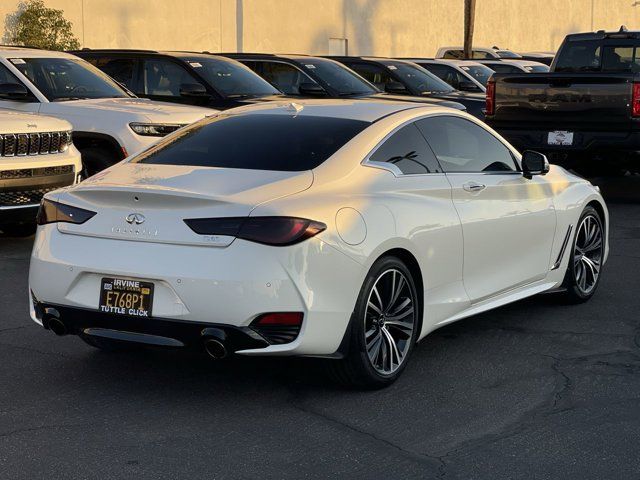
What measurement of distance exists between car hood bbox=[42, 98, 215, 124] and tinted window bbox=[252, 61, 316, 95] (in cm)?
531

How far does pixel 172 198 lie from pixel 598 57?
11.5m

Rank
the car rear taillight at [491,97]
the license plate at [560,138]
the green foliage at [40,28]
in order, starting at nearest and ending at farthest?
the license plate at [560,138], the car rear taillight at [491,97], the green foliage at [40,28]

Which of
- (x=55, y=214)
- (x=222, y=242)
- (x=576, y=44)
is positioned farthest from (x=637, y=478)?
(x=576, y=44)

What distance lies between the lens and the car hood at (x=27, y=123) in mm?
10523

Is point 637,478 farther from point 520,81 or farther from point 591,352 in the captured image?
point 520,81

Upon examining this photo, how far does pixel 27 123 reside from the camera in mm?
10719

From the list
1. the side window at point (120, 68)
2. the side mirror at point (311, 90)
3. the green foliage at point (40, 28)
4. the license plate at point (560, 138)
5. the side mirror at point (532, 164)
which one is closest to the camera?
the side mirror at point (532, 164)

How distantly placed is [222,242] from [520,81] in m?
9.00

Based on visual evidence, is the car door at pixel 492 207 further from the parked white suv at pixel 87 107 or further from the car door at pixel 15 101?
the car door at pixel 15 101

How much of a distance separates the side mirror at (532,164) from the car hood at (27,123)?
4.84 m

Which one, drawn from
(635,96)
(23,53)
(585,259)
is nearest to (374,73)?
(635,96)

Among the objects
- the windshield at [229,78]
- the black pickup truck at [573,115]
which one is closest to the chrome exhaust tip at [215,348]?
the black pickup truck at [573,115]

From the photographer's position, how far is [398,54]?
134ft

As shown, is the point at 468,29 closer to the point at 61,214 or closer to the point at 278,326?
the point at 61,214
